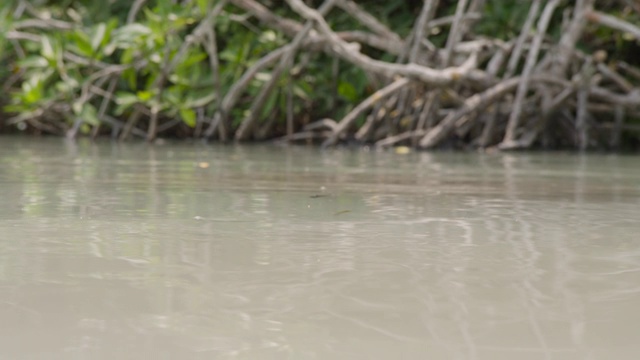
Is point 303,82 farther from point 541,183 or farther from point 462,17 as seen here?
point 541,183

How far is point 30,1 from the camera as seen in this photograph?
8336mm

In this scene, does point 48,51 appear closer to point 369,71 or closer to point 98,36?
point 98,36

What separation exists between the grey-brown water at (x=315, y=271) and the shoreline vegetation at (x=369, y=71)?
309cm

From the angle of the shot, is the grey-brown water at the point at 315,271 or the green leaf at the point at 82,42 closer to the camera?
the grey-brown water at the point at 315,271

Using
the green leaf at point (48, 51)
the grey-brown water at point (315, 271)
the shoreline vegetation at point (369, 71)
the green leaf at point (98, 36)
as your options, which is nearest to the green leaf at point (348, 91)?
the shoreline vegetation at point (369, 71)

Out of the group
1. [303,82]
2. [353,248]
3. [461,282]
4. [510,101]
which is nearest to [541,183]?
[353,248]

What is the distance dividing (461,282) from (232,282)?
0.86 ft

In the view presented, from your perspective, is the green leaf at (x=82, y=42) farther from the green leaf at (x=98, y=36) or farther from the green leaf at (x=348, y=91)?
the green leaf at (x=348, y=91)

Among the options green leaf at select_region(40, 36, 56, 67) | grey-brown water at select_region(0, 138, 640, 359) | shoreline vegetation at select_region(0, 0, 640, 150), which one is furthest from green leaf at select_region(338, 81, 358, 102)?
grey-brown water at select_region(0, 138, 640, 359)

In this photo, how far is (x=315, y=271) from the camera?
145 cm

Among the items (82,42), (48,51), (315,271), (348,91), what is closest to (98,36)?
(82,42)

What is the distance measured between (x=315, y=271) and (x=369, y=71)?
16.3 ft

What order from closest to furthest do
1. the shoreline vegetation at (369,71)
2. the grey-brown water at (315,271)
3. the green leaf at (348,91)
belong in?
1. the grey-brown water at (315,271)
2. the shoreline vegetation at (369,71)
3. the green leaf at (348,91)

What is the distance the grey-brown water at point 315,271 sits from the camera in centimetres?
103
